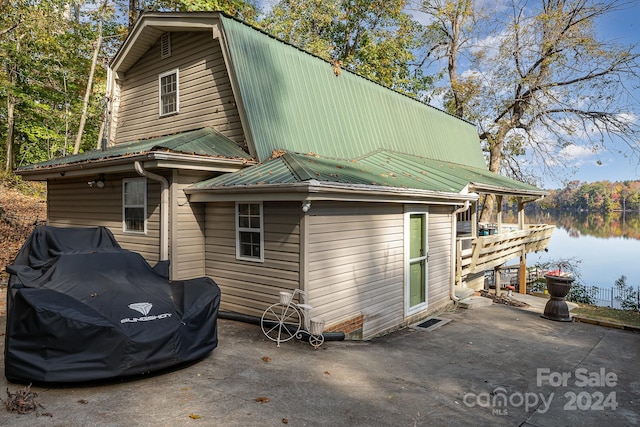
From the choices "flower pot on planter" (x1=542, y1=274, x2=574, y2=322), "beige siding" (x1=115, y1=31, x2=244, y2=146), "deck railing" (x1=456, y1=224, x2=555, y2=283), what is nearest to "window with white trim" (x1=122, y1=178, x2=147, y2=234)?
"beige siding" (x1=115, y1=31, x2=244, y2=146)

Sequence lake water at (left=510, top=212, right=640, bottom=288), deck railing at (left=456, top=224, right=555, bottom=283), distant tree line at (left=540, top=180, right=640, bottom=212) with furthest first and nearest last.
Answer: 1. distant tree line at (left=540, top=180, right=640, bottom=212)
2. lake water at (left=510, top=212, right=640, bottom=288)
3. deck railing at (left=456, top=224, right=555, bottom=283)

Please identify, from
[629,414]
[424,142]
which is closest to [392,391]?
[629,414]

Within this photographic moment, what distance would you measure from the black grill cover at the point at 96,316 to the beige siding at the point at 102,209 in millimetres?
2432

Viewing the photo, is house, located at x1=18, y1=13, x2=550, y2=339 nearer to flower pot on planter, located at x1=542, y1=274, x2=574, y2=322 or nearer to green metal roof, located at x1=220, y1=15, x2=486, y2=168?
green metal roof, located at x1=220, y1=15, x2=486, y2=168

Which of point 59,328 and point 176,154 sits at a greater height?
point 176,154

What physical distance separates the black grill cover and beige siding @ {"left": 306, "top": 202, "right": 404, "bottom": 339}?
2055mm

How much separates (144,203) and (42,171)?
3.74 m

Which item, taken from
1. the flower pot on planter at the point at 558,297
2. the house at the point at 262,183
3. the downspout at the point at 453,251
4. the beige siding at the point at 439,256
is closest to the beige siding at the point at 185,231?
the house at the point at 262,183

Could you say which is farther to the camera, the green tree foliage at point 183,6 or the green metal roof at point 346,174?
the green tree foliage at point 183,6

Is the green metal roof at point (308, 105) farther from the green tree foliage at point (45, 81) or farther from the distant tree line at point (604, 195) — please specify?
the distant tree line at point (604, 195)

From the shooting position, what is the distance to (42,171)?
10.0 metres

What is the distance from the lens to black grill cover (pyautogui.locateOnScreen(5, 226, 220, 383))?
4250 millimetres

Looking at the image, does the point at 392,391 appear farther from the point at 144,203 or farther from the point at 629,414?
the point at 144,203

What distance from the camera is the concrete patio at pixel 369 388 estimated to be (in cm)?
406
